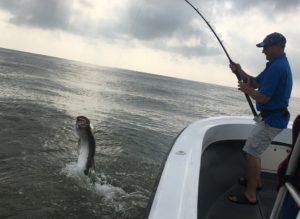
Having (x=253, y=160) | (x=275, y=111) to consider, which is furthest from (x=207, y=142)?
(x=275, y=111)

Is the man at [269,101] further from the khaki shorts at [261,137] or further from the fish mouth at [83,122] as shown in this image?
the fish mouth at [83,122]

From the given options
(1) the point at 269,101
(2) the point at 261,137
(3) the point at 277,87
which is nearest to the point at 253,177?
(2) the point at 261,137

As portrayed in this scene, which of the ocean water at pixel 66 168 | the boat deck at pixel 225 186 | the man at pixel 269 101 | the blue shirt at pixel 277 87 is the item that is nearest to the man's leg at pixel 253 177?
the man at pixel 269 101

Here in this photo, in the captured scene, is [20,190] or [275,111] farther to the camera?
[20,190]

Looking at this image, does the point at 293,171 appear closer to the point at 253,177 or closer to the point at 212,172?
the point at 253,177

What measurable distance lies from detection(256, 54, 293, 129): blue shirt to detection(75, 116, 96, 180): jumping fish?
8.24 feet

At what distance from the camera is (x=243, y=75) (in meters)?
5.22

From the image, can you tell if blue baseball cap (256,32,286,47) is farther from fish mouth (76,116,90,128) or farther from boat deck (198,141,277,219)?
fish mouth (76,116,90,128)

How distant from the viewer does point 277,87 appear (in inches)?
173

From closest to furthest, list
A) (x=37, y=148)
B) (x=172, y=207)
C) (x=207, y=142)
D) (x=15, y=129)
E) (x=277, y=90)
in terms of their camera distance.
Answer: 1. (x=172, y=207)
2. (x=277, y=90)
3. (x=207, y=142)
4. (x=37, y=148)
5. (x=15, y=129)

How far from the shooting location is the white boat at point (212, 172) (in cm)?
256

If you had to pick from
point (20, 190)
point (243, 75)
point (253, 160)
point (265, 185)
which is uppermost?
point (243, 75)

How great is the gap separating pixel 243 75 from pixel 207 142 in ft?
3.57

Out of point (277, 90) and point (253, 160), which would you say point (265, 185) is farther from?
point (277, 90)
